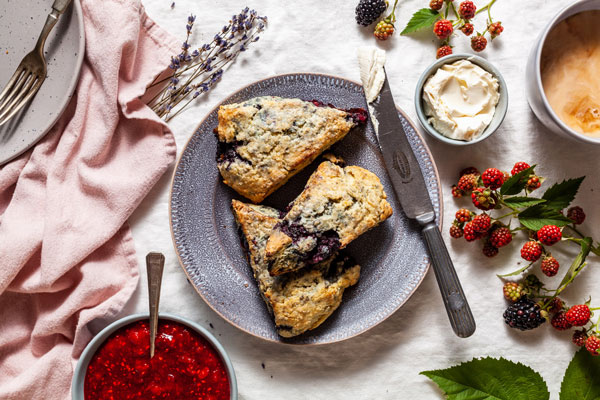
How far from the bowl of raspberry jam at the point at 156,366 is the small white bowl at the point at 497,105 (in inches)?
56.5

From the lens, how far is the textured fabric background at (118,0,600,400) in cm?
271

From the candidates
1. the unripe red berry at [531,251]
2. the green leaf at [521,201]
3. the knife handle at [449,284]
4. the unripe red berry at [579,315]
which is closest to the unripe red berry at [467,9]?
the green leaf at [521,201]

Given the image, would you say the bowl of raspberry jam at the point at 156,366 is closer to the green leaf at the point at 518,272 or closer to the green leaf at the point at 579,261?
the green leaf at the point at 518,272

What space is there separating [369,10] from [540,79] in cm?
87

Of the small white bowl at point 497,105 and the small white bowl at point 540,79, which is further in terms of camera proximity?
the small white bowl at point 497,105

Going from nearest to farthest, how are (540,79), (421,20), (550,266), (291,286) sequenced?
(540,79) < (291,286) < (550,266) < (421,20)

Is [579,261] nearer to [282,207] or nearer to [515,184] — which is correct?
[515,184]

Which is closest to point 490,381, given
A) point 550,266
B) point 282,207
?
point 550,266

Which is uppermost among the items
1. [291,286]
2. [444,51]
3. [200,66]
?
[200,66]

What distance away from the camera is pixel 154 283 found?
2.51m

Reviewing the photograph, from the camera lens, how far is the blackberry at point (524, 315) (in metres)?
2.58

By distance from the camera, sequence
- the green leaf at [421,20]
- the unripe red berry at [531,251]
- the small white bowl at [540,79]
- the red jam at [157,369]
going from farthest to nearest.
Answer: the green leaf at [421,20] → the unripe red berry at [531,251] → the red jam at [157,369] → the small white bowl at [540,79]

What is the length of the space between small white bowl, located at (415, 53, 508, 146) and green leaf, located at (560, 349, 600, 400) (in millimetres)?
1265

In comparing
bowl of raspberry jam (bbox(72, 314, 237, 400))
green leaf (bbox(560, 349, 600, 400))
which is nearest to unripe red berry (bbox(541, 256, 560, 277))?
green leaf (bbox(560, 349, 600, 400))
